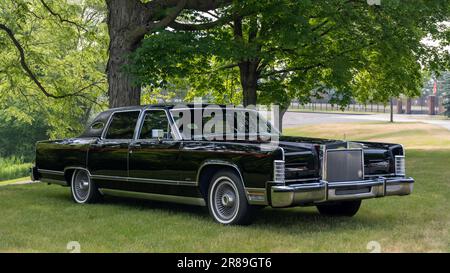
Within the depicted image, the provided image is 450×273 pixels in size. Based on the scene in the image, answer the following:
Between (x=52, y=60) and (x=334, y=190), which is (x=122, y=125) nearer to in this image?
(x=334, y=190)

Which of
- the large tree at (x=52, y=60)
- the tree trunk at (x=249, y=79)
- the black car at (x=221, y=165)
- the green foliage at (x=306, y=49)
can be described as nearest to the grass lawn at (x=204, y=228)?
the black car at (x=221, y=165)

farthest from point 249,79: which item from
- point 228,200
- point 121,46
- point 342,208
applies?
point 228,200

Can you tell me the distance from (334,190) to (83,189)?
5.18m

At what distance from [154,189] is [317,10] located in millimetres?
11648

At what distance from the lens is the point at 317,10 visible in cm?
1981

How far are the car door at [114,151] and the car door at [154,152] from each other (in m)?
0.23

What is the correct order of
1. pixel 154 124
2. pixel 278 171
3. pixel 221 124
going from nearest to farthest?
pixel 278 171 < pixel 221 124 < pixel 154 124

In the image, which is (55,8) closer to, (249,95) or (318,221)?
(249,95)

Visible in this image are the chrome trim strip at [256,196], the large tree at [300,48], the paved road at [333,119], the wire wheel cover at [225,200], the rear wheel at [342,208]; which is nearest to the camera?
the chrome trim strip at [256,196]

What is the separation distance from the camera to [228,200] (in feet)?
28.8

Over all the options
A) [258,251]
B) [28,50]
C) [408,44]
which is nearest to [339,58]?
[408,44]

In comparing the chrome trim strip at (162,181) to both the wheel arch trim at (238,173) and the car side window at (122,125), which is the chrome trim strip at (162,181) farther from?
the car side window at (122,125)

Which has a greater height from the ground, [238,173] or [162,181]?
[238,173]

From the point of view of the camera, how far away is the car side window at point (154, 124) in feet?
32.6
